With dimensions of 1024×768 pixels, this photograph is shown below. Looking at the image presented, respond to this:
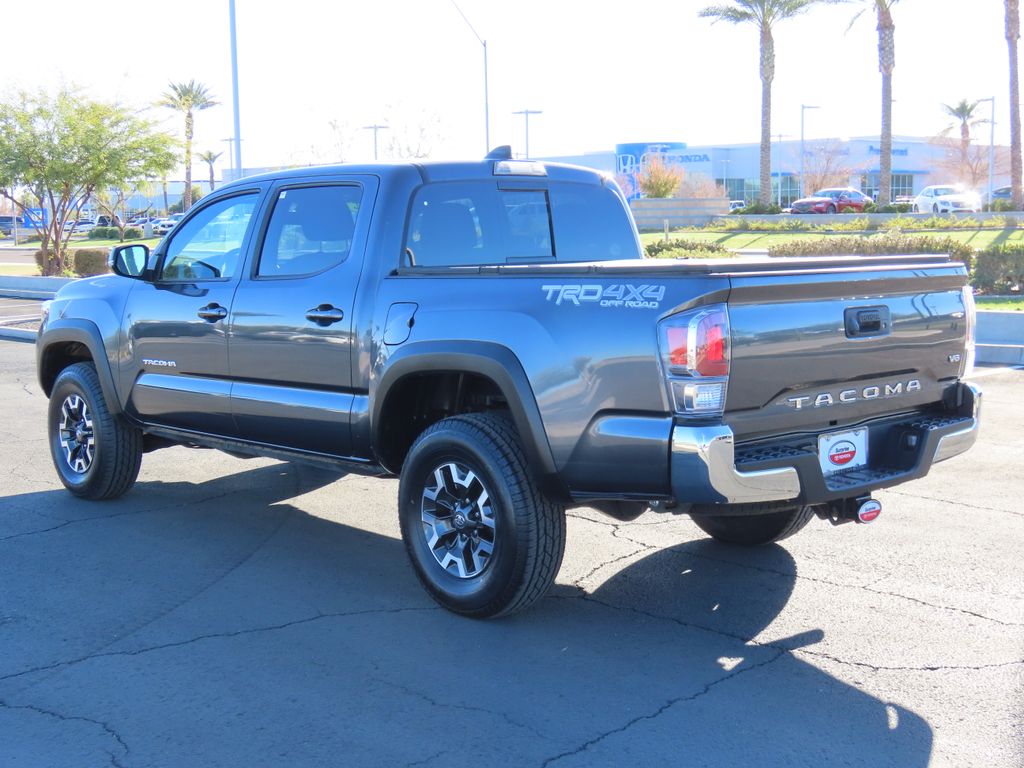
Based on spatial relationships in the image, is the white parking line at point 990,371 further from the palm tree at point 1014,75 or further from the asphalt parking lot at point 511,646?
the palm tree at point 1014,75

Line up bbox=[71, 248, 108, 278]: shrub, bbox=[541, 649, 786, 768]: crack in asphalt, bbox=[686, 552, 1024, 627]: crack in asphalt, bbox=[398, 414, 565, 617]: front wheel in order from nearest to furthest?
bbox=[541, 649, 786, 768]: crack in asphalt, bbox=[398, 414, 565, 617]: front wheel, bbox=[686, 552, 1024, 627]: crack in asphalt, bbox=[71, 248, 108, 278]: shrub

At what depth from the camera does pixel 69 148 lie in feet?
92.2

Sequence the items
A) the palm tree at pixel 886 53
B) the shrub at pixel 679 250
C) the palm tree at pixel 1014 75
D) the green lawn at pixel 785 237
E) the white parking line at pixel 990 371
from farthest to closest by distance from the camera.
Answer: the palm tree at pixel 886 53 → the palm tree at pixel 1014 75 → the green lawn at pixel 785 237 → the shrub at pixel 679 250 → the white parking line at pixel 990 371

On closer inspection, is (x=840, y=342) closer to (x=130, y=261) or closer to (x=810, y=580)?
(x=810, y=580)

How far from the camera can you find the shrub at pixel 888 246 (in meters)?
17.9

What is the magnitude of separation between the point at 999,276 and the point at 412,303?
49.9 ft

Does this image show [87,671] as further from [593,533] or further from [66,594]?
[593,533]

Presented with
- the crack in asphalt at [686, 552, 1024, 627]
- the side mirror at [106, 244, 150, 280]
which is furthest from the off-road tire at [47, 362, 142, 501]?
the crack in asphalt at [686, 552, 1024, 627]

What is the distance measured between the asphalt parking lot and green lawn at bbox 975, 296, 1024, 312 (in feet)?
32.5

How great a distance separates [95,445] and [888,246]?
50.9ft

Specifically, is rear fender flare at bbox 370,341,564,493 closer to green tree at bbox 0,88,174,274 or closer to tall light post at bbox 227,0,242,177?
tall light post at bbox 227,0,242,177

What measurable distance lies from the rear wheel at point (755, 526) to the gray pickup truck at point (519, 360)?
0.02m

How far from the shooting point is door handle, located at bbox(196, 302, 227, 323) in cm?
594

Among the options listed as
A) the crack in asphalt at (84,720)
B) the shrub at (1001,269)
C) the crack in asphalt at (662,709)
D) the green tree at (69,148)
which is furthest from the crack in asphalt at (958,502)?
the green tree at (69,148)
